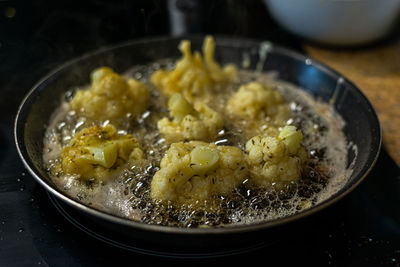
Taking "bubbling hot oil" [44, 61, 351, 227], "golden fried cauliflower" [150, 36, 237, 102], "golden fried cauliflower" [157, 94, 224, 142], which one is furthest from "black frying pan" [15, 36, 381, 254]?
"golden fried cauliflower" [157, 94, 224, 142]

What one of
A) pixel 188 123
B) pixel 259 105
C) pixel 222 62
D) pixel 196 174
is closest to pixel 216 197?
pixel 196 174

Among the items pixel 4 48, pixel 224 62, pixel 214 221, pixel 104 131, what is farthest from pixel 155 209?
pixel 4 48

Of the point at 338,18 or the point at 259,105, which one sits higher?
the point at 338,18

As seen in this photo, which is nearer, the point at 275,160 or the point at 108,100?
the point at 275,160

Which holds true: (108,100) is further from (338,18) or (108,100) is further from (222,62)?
(338,18)

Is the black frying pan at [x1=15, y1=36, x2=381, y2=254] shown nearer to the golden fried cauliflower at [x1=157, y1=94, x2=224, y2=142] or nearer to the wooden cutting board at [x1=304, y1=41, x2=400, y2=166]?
the wooden cutting board at [x1=304, y1=41, x2=400, y2=166]

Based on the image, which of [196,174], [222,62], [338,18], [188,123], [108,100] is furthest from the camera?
[338,18]
